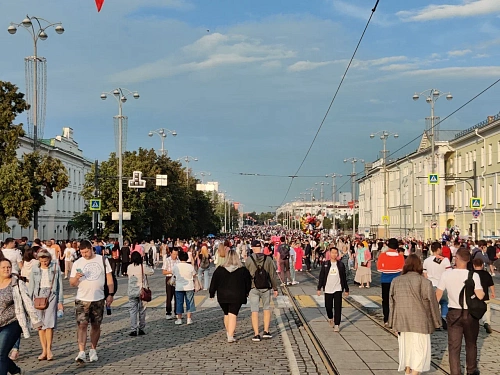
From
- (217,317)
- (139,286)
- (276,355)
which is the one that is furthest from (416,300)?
(217,317)

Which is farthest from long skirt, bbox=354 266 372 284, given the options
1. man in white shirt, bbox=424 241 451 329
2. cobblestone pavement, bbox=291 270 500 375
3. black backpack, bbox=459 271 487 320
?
black backpack, bbox=459 271 487 320

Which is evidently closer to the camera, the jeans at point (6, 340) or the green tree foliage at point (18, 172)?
the jeans at point (6, 340)

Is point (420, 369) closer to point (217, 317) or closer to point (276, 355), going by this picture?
point (276, 355)

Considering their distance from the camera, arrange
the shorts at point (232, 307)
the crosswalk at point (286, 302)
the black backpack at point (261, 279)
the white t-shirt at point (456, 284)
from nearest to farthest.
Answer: the white t-shirt at point (456, 284), the shorts at point (232, 307), the black backpack at point (261, 279), the crosswalk at point (286, 302)

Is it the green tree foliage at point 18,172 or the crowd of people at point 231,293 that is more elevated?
the green tree foliage at point 18,172

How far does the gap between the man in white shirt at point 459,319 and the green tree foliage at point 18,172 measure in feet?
85.2

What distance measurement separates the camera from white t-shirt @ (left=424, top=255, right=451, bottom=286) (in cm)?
1323

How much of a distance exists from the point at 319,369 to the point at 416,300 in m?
1.99

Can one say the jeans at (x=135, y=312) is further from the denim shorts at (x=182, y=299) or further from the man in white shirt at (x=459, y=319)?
the man in white shirt at (x=459, y=319)

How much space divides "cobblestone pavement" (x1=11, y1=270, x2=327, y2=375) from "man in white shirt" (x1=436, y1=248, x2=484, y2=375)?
1.85 m

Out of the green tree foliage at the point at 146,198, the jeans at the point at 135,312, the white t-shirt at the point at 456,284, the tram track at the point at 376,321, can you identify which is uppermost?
the green tree foliage at the point at 146,198

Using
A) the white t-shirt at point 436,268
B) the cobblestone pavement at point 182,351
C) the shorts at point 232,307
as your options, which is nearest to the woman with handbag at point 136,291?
the cobblestone pavement at point 182,351

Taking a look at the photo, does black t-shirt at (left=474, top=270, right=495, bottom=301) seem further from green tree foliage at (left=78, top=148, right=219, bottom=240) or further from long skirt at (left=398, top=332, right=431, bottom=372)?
green tree foliage at (left=78, top=148, right=219, bottom=240)

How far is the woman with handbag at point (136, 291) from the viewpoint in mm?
12836
